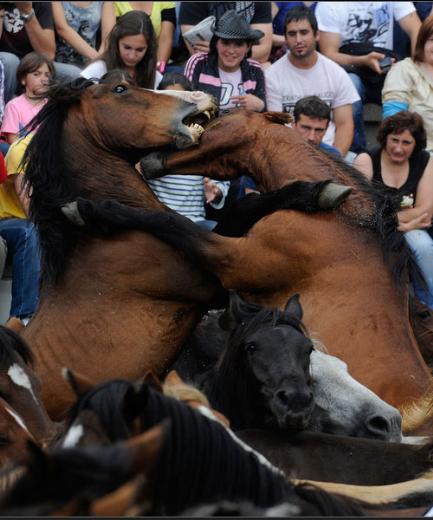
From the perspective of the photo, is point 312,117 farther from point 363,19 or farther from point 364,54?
point 363,19

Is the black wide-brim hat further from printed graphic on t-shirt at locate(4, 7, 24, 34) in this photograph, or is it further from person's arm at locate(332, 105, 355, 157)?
printed graphic on t-shirt at locate(4, 7, 24, 34)

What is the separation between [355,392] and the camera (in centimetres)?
471

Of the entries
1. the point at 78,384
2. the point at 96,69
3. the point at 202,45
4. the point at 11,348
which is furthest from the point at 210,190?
the point at 78,384

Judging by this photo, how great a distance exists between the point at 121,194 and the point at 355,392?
1.50m

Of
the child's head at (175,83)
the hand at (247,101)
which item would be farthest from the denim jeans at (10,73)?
the hand at (247,101)

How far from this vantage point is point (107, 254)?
17.3 feet

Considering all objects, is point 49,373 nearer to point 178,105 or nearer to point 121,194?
point 121,194

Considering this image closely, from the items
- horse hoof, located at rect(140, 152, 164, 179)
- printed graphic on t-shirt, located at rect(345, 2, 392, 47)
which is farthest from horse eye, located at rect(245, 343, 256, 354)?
printed graphic on t-shirt, located at rect(345, 2, 392, 47)

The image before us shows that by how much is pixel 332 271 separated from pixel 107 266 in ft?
3.46

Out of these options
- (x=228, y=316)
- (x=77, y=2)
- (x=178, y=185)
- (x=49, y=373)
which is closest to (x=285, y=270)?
(x=228, y=316)

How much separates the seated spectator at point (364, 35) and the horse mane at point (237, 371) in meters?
4.95

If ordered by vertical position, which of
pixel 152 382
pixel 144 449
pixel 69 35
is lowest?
pixel 69 35

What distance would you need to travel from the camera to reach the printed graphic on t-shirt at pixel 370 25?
376 inches

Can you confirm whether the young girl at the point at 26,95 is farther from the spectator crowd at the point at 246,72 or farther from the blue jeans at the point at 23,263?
the blue jeans at the point at 23,263
